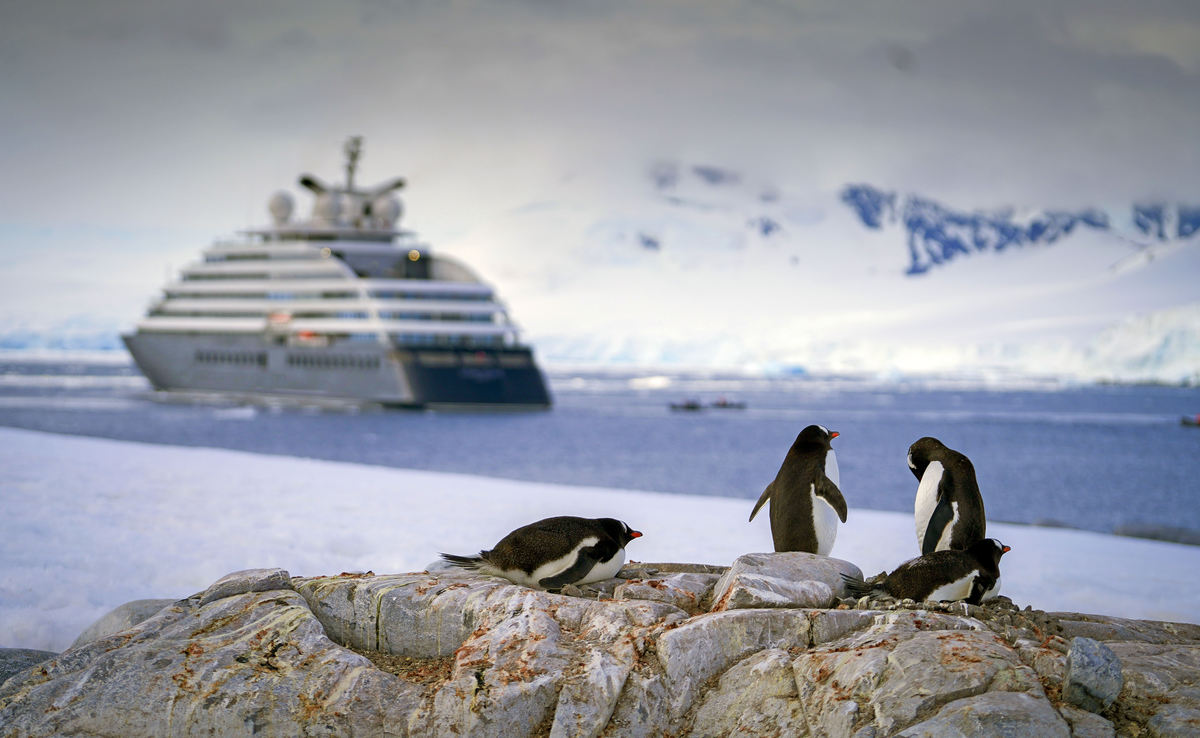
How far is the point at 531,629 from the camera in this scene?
414 cm

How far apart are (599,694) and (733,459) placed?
31906 mm

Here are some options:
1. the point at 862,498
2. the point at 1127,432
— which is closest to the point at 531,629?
the point at 862,498

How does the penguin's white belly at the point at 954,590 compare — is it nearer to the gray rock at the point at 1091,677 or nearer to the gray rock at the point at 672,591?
the gray rock at the point at 672,591

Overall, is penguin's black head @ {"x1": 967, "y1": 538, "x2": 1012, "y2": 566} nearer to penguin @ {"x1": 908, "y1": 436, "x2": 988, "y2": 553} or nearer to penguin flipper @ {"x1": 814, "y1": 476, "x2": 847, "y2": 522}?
penguin @ {"x1": 908, "y1": 436, "x2": 988, "y2": 553}

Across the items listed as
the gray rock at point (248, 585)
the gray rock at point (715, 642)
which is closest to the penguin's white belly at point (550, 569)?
the gray rock at point (715, 642)

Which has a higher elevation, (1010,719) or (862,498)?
(1010,719)

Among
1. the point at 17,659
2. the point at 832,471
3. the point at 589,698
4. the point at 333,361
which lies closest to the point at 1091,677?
the point at 589,698

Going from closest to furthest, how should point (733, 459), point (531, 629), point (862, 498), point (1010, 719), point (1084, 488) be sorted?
point (1010, 719), point (531, 629), point (862, 498), point (1084, 488), point (733, 459)

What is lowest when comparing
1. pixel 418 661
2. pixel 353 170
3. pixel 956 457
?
pixel 418 661

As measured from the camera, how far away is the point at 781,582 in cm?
432

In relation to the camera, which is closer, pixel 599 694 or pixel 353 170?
pixel 599 694

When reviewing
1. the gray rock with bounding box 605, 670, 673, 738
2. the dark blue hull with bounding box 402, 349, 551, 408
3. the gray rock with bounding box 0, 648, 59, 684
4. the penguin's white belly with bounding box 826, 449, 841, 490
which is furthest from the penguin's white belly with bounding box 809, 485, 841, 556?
the dark blue hull with bounding box 402, 349, 551, 408

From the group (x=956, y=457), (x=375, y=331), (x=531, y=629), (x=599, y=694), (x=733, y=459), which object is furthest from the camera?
(x=375, y=331)

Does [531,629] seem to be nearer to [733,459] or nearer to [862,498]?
[862,498]
